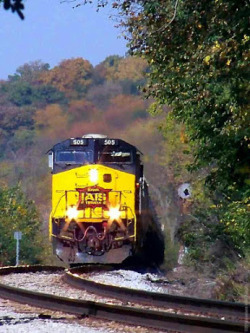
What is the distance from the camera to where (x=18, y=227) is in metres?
46.2

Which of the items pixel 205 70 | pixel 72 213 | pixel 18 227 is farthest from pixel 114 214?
pixel 18 227

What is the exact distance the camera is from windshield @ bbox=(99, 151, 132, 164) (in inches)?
957

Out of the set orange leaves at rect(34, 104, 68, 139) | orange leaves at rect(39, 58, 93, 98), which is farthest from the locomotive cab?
orange leaves at rect(39, 58, 93, 98)

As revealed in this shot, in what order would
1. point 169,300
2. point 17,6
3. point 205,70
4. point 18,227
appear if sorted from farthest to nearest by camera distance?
point 18,227 < point 205,70 < point 169,300 < point 17,6

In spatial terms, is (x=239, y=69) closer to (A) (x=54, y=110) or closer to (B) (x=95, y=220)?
(B) (x=95, y=220)

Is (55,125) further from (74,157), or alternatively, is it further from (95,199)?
(95,199)

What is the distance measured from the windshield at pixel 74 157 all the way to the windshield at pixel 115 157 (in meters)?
0.35

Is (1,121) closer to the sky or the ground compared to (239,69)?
closer to the sky

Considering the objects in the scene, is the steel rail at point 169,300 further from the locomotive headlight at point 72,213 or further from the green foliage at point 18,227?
the green foliage at point 18,227

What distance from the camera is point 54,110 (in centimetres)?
3712

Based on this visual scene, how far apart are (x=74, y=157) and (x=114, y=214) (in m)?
2.06

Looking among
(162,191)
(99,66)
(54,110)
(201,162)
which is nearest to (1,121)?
(99,66)

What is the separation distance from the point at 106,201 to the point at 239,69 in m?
12.0

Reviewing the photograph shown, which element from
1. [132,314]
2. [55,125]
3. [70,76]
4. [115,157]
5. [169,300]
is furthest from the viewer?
[70,76]
